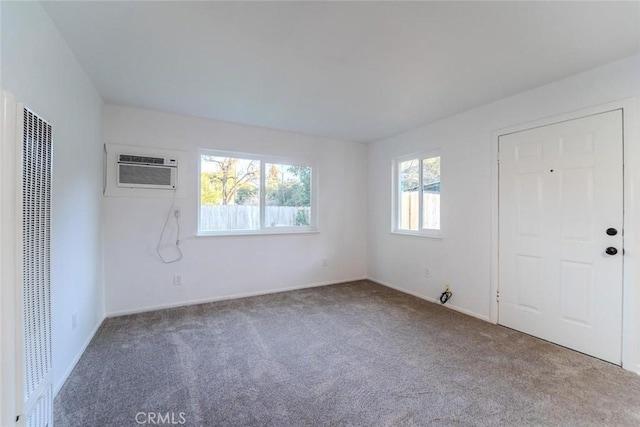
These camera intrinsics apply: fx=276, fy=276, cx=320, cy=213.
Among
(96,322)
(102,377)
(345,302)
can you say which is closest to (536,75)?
(345,302)

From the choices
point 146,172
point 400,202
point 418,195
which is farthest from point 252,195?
point 418,195

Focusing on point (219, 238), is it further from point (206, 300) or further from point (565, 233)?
point (565, 233)

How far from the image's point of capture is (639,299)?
209cm

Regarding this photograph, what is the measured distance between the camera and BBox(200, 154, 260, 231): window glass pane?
368 centimetres

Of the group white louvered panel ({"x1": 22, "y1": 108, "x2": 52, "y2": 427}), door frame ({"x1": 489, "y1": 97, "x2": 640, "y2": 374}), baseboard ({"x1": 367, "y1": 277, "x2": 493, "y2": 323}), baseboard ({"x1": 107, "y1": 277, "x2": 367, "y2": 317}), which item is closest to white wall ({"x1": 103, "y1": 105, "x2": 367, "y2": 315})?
baseboard ({"x1": 107, "y1": 277, "x2": 367, "y2": 317})

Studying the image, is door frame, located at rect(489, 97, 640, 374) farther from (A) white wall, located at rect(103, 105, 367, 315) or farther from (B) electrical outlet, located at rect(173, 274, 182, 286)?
(B) electrical outlet, located at rect(173, 274, 182, 286)

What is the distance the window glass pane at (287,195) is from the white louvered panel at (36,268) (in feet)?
8.96

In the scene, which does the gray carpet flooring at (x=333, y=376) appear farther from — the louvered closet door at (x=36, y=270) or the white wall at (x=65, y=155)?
the louvered closet door at (x=36, y=270)

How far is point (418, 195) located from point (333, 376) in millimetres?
2822

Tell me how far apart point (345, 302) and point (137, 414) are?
97.9 inches

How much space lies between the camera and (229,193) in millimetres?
3842

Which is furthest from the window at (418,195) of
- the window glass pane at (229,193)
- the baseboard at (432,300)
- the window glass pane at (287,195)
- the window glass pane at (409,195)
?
the window glass pane at (229,193)

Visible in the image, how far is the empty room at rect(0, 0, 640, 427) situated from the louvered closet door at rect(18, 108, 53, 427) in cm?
2

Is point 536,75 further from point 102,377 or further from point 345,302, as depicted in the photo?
point 102,377
